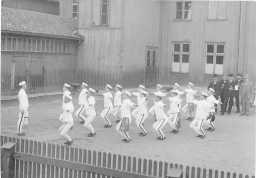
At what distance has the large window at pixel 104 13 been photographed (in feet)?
78.1

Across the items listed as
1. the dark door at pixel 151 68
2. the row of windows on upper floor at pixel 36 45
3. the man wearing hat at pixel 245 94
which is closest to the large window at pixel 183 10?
the dark door at pixel 151 68

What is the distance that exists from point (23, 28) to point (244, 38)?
12.5m

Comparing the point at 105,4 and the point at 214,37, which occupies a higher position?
the point at 105,4

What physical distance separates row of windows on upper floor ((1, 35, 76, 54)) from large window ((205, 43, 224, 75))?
8.26 meters

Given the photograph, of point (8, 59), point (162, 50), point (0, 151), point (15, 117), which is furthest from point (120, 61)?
point (0, 151)

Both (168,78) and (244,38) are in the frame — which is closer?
(244,38)

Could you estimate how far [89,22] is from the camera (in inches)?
958

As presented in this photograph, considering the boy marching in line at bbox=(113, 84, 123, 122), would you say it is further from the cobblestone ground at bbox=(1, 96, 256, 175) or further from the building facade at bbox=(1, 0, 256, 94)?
the building facade at bbox=(1, 0, 256, 94)

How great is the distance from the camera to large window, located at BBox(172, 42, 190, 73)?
86.8ft

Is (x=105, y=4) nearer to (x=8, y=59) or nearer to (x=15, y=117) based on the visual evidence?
(x=8, y=59)

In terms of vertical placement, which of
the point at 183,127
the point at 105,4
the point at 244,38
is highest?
the point at 105,4

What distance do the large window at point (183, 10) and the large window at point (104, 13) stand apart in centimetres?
521

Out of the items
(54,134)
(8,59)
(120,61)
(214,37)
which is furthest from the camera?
(214,37)

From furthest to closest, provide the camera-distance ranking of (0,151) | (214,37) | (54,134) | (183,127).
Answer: (214,37)
(183,127)
(54,134)
(0,151)
